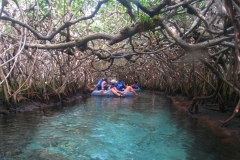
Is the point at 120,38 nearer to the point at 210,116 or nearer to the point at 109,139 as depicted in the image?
the point at 109,139

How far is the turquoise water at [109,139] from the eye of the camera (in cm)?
449

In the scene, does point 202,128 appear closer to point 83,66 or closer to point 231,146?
point 231,146

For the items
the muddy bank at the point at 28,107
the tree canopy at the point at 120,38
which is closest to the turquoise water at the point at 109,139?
the muddy bank at the point at 28,107

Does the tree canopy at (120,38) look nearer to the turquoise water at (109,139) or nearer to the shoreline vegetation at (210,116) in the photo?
the shoreline vegetation at (210,116)

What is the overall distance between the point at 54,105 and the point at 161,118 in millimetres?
4043

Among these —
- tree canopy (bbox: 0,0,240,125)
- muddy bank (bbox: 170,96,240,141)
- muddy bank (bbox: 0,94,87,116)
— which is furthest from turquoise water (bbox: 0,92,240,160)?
tree canopy (bbox: 0,0,240,125)

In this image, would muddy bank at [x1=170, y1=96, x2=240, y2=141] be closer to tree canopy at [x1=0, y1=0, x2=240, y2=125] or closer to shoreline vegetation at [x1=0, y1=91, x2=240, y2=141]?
shoreline vegetation at [x1=0, y1=91, x2=240, y2=141]

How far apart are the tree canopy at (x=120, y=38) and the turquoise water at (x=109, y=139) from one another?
0.82m

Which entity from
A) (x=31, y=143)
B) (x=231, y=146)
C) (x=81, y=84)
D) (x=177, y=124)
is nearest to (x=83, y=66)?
(x=81, y=84)

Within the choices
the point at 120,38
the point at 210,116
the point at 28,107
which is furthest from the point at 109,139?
the point at 28,107

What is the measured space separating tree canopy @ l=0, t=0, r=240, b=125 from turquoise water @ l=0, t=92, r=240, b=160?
0.82m

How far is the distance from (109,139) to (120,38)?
2.00 metres

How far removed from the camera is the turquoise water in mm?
4492

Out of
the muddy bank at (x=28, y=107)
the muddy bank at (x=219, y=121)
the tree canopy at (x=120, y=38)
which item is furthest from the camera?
the muddy bank at (x=28, y=107)
